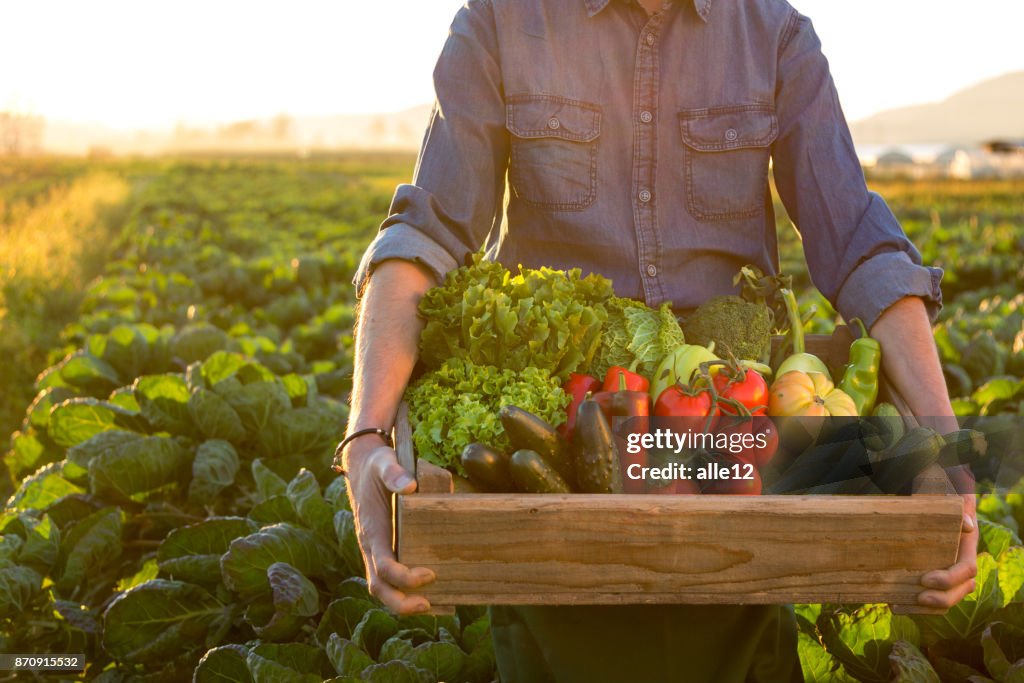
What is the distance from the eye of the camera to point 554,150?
3059 millimetres

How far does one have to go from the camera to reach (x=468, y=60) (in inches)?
119

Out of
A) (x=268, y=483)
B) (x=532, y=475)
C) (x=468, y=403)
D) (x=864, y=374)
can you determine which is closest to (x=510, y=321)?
(x=468, y=403)

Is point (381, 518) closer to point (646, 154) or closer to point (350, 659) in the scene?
point (350, 659)

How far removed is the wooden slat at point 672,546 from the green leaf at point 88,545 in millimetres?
2735

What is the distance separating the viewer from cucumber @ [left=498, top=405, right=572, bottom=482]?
2.24m

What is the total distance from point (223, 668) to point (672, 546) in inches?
76.0

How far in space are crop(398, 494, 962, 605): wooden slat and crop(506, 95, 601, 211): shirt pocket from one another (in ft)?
4.13

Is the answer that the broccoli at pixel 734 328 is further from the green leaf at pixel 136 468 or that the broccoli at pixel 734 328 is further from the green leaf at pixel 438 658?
the green leaf at pixel 136 468

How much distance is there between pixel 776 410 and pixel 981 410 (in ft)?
12.8

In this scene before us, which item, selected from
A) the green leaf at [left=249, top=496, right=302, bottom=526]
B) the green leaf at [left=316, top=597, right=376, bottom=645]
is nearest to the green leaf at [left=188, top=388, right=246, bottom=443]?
the green leaf at [left=249, top=496, right=302, bottom=526]

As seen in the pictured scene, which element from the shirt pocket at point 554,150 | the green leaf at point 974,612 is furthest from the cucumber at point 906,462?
the green leaf at point 974,612

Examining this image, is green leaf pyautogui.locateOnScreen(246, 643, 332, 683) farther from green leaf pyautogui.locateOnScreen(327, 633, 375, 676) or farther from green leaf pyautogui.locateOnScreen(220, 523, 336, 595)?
green leaf pyautogui.locateOnScreen(220, 523, 336, 595)

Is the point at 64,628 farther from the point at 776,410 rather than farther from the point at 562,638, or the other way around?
the point at 776,410

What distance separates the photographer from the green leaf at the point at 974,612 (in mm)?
3340
